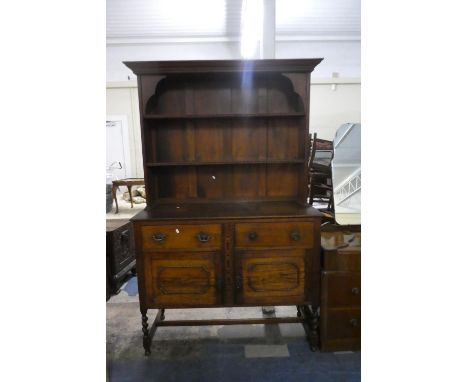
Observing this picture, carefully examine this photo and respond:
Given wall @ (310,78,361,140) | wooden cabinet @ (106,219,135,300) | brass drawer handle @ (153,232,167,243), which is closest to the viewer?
brass drawer handle @ (153,232,167,243)

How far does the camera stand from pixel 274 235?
5.32ft

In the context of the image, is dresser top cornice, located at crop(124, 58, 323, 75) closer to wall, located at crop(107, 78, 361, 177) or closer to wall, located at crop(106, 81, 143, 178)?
Answer: wall, located at crop(107, 78, 361, 177)

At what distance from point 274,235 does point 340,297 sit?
0.59 m

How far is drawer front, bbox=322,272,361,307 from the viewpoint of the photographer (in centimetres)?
167

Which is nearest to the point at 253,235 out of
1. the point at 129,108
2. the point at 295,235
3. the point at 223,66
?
the point at 295,235

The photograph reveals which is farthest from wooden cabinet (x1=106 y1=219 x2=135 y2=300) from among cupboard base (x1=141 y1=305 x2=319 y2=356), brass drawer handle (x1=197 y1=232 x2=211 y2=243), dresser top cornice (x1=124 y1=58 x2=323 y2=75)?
dresser top cornice (x1=124 y1=58 x2=323 y2=75)

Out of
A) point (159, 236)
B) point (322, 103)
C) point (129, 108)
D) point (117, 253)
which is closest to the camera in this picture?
point (159, 236)

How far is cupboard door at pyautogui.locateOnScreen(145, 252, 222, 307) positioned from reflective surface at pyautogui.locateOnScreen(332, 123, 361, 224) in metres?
1.41

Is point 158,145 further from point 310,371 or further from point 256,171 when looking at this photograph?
point 310,371

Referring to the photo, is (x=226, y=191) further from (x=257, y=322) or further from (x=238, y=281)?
(x=257, y=322)

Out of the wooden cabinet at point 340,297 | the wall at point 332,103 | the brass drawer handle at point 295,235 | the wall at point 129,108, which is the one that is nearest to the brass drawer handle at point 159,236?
the brass drawer handle at point 295,235

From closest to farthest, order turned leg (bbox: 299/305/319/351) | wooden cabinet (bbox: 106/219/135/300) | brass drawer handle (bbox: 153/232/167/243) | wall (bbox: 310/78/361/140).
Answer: brass drawer handle (bbox: 153/232/167/243) < turned leg (bbox: 299/305/319/351) < wooden cabinet (bbox: 106/219/135/300) < wall (bbox: 310/78/361/140)
